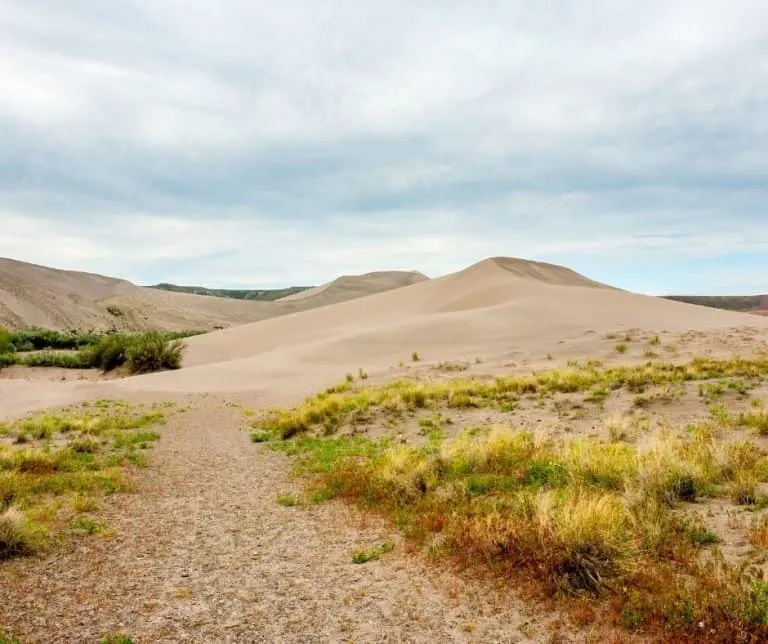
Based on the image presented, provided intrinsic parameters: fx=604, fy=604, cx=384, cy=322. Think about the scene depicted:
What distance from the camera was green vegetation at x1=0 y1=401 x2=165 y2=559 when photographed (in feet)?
23.9

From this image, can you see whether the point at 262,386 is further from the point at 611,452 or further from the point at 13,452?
the point at 611,452

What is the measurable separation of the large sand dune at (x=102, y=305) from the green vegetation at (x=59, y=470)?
253ft

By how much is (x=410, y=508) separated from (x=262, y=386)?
21519 millimetres

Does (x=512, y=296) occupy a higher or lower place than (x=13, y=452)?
higher

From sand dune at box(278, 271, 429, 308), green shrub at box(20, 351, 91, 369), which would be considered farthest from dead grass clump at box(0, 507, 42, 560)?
sand dune at box(278, 271, 429, 308)

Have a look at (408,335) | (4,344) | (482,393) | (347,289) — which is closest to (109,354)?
(4,344)

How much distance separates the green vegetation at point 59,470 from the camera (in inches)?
286

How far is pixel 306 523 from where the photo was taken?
8172mm

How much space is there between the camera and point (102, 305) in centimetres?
11200

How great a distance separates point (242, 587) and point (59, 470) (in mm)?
6941

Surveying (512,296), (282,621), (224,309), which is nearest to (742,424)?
(282,621)

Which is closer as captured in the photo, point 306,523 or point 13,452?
point 306,523

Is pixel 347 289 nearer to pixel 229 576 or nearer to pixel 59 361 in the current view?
pixel 59 361

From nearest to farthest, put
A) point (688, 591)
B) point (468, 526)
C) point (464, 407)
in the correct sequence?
1. point (688, 591)
2. point (468, 526)
3. point (464, 407)
